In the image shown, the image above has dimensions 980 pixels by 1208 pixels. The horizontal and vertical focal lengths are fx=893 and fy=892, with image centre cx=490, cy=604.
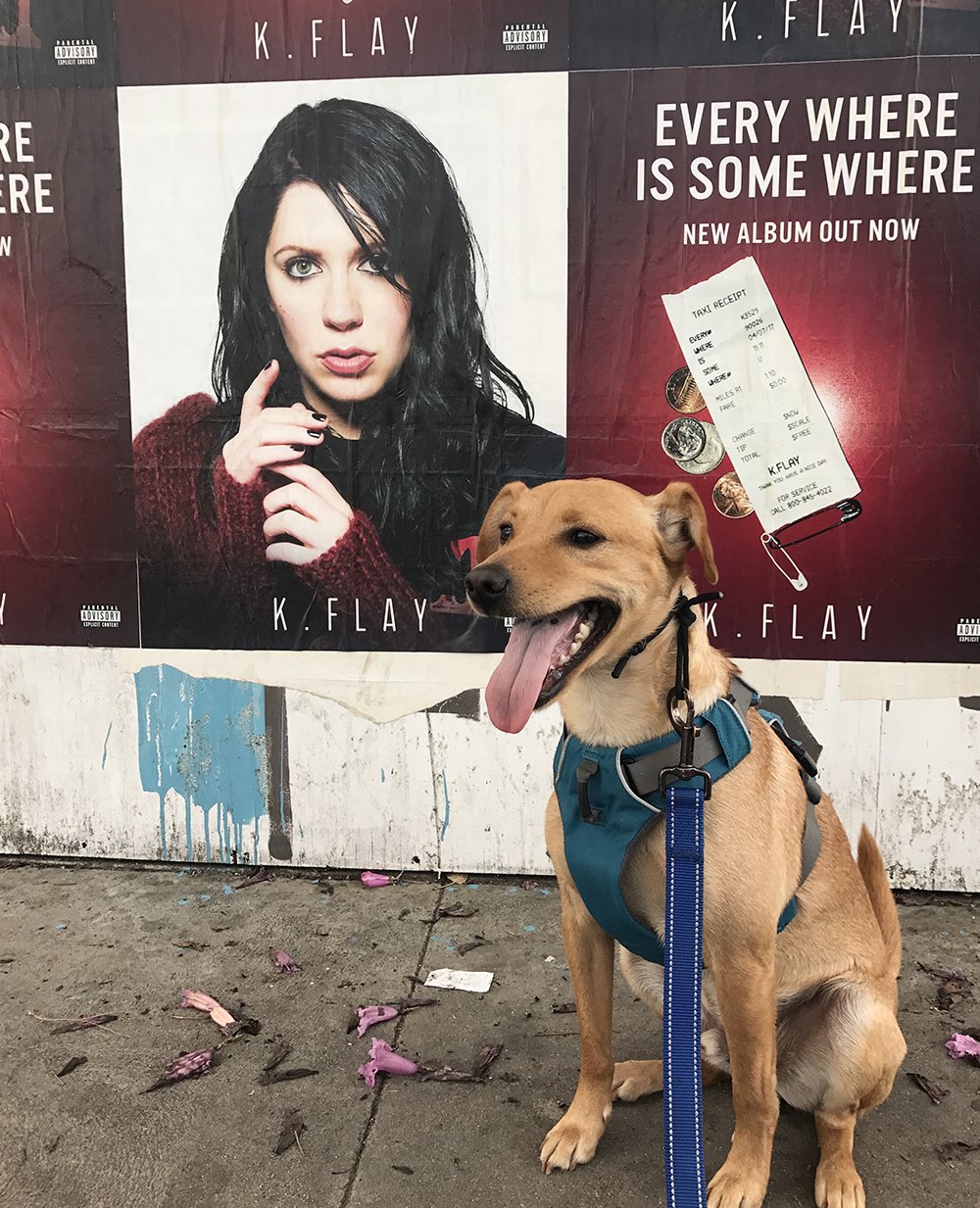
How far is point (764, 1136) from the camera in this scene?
208cm

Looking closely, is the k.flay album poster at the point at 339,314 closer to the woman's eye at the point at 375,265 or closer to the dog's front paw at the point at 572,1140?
the woman's eye at the point at 375,265

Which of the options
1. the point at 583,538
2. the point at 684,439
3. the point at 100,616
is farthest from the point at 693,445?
the point at 100,616

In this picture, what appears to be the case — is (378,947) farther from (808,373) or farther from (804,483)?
(808,373)

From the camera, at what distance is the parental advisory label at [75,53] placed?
3582mm

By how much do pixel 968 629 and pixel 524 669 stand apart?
2318 millimetres

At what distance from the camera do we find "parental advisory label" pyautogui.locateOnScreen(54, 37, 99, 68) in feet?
11.8

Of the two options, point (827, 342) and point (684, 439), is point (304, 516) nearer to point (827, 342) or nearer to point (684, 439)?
point (684, 439)

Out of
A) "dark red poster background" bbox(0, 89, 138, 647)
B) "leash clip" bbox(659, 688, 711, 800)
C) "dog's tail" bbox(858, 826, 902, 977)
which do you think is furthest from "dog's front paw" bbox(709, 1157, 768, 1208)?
"dark red poster background" bbox(0, 89, 138, 647)

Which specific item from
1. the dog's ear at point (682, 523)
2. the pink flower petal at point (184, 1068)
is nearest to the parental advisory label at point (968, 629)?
the dog's ear at point (682, 523)

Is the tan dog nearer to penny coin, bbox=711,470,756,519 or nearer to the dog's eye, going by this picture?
the dog's eye

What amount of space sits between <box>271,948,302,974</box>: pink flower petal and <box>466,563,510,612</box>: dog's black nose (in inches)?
73.3

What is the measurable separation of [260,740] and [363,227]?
2.18m

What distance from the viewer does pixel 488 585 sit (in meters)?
1.99

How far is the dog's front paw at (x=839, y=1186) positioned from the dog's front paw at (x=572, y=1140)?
53cm
